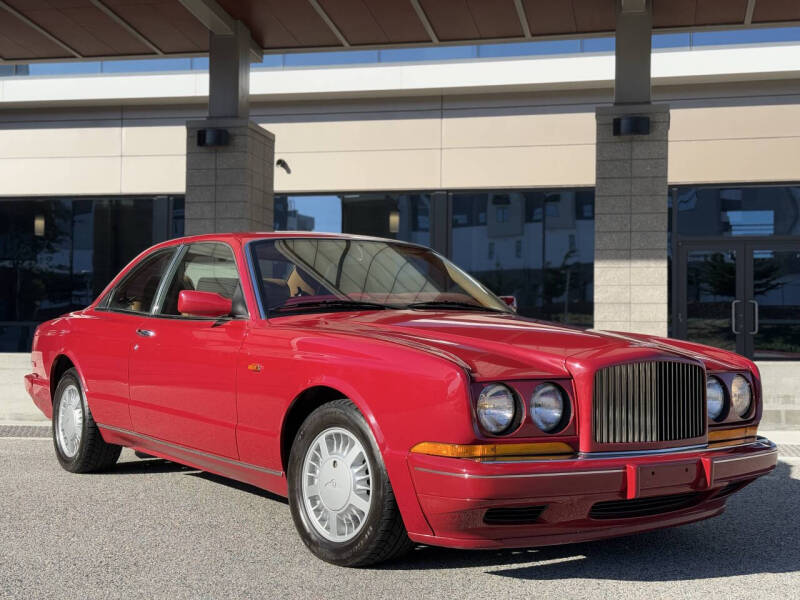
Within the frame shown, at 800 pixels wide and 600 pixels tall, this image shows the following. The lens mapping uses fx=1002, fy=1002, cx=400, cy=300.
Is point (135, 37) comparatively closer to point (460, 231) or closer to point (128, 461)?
point (460, 231)

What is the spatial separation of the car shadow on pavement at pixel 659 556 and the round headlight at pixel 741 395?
2.15ft

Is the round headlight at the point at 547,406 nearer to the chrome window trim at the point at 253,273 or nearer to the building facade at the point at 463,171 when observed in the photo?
the chrome window trim at the point at 253,273

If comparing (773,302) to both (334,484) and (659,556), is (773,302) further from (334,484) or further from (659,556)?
(334,484)

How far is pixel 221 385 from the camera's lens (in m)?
4.92

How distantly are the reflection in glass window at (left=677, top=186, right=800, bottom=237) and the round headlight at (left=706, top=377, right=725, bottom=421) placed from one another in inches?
553

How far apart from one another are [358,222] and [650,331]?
800 centimetres

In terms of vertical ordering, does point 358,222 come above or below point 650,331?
above

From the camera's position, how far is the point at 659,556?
4.44 metres

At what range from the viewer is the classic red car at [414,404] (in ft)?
12.3

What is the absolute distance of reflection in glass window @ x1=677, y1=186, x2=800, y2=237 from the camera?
57.7ft

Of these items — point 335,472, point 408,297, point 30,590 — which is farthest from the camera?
point 408,297

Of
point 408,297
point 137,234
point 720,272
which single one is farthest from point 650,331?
point 137,234

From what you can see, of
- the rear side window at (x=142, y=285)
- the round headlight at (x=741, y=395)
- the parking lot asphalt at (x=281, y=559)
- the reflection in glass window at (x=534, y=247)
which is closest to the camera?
the parking lot asphalt at (x=281, y=559)

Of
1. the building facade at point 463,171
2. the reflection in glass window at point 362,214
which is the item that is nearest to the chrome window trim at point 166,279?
the building facade at point 463,171
